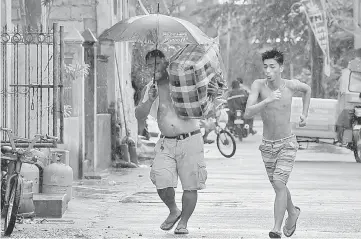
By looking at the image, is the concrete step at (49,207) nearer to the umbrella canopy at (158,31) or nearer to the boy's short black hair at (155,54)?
the umbrella canopy at (158,31)

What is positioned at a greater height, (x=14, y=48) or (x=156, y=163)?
(x=14, y=48)

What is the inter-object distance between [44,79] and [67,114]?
6.19 feet

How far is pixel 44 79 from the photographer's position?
13562 mm

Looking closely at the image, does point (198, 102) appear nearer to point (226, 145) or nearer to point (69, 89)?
point (69, 89)

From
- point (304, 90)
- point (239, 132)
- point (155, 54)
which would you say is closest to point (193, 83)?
point (155, 54)

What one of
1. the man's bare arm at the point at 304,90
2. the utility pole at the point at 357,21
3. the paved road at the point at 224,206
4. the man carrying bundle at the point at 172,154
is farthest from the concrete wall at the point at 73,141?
the utility pole at the point at 357,21

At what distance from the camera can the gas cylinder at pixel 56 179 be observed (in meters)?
11.4

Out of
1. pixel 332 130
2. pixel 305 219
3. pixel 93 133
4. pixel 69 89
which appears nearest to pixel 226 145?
pixel 332 130

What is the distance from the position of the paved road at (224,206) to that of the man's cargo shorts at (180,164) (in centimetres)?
49

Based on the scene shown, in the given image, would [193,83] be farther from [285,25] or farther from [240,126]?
[285,25]

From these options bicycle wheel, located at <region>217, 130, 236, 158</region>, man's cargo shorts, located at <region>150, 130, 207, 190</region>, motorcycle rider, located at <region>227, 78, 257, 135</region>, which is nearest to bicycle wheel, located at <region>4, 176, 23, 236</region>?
man's cargo shorts, located at <region>150, 130, 207, 190</region>

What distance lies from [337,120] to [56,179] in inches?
460

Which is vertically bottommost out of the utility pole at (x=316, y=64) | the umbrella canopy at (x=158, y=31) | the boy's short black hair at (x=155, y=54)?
the boy's short black hair at (x=155, y=54)

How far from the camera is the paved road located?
32.6 feet
